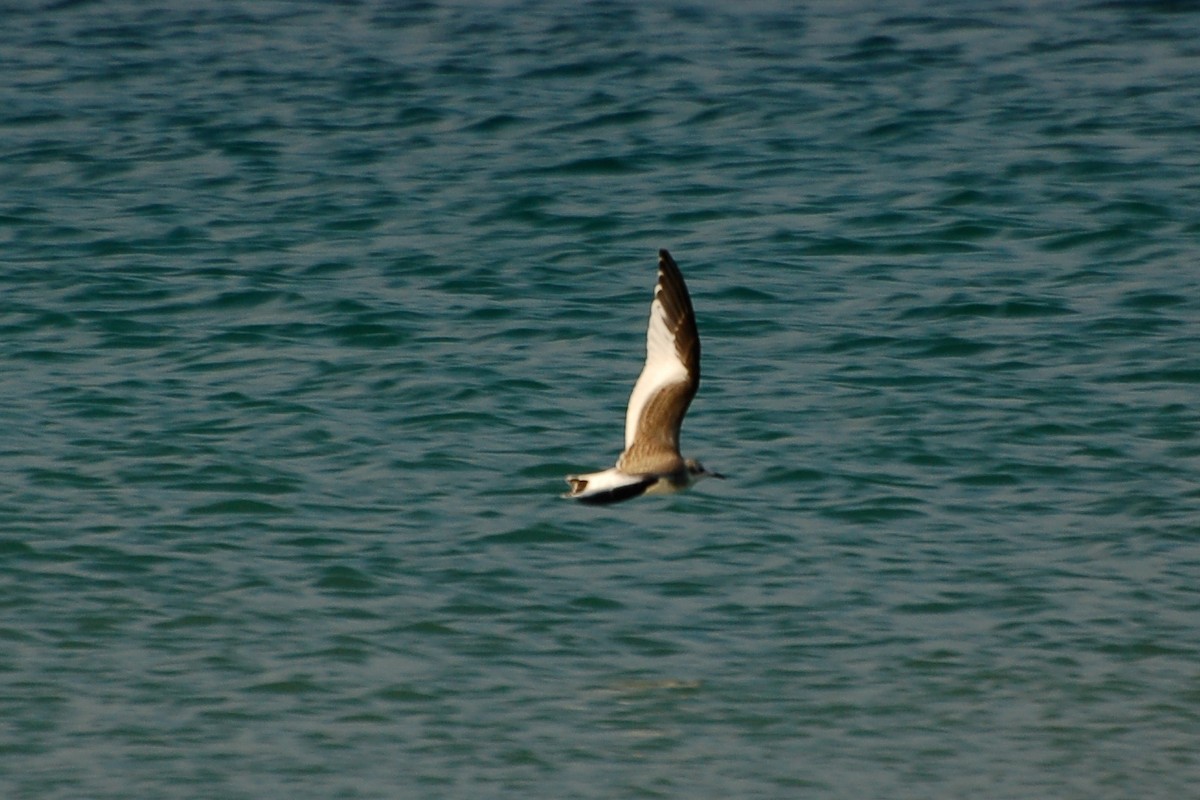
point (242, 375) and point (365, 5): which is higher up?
point (365, 5)

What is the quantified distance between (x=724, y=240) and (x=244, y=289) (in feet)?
11.1

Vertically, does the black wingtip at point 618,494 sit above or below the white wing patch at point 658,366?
below

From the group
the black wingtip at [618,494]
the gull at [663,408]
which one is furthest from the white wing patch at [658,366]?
the black wingtip at [618,494]

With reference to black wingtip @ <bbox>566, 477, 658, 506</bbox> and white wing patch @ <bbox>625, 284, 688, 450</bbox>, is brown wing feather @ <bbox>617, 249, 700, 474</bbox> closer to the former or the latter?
white wing patch @ <bbox>625, 284, 688, 450</bbox>

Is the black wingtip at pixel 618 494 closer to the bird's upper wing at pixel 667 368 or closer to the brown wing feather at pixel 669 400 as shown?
the brown wing feather at pixel 669 400

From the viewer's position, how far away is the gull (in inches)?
328

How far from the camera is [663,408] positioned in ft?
29.0

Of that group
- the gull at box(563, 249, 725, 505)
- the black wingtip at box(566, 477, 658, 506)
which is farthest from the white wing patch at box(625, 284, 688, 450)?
the black wingtip at box(566, 477, 658, 506)

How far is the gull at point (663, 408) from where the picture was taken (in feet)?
27.4

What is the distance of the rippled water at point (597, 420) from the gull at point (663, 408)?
0.66m

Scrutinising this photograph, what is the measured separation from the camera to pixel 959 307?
41.4ft

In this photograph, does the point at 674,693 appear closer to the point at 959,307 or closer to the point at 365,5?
the point at 959,307

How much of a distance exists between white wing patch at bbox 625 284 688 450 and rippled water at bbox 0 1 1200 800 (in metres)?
0.79

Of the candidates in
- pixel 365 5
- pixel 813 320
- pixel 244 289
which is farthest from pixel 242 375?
pixel 365 5
